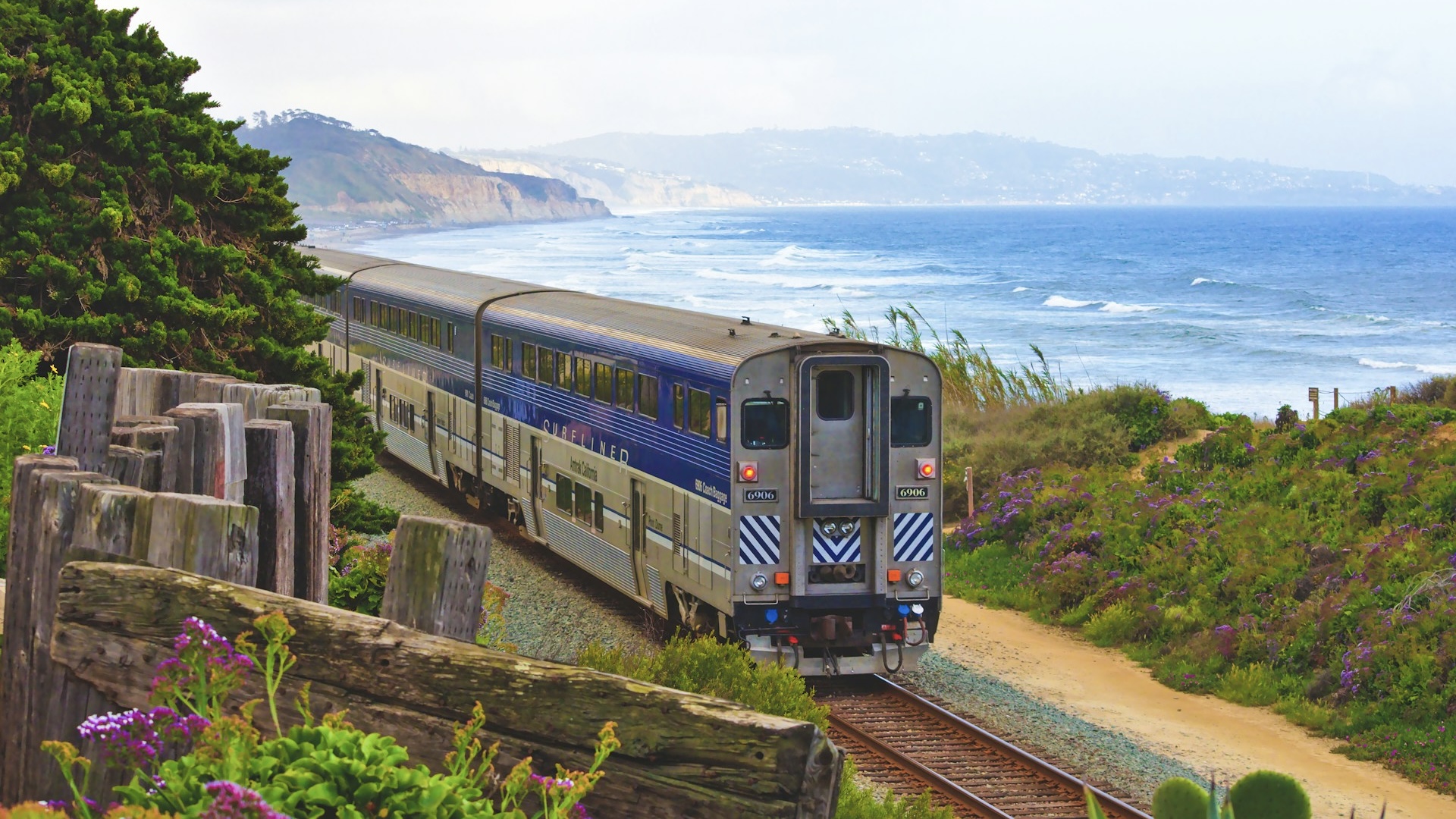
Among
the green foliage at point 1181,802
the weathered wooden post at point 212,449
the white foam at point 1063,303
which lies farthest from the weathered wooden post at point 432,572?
the white foam at point 1063,303

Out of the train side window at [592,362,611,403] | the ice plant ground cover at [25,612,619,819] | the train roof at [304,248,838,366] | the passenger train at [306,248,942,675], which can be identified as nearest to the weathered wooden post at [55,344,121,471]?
the ice plant ground cover at [25,612,619,819]

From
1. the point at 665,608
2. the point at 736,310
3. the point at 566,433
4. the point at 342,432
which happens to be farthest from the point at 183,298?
the point at 736,310

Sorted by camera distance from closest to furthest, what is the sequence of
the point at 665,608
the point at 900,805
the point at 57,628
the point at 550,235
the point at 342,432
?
1. the point at 57,628
2. the point at 900,805
3. the point at 665,608
4. the point at 342,432
5. the point at 550,235

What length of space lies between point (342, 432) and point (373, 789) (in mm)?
13660

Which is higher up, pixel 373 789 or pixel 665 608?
pixel 373 789

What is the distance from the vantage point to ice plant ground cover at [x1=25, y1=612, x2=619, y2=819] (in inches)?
147

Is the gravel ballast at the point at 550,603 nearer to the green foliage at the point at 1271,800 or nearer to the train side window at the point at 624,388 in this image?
the train side window at the point at 624,388

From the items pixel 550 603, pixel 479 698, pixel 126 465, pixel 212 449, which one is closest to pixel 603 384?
pixel 550 603

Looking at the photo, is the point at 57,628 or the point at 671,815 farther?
the point at 57,628

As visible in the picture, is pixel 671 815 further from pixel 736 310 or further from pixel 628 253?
pixel 628 253

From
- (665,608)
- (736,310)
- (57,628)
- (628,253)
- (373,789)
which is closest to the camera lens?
(373,789)

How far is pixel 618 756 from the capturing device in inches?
167

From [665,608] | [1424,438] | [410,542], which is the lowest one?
[665,608]

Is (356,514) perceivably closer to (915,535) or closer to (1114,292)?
(915,535)
